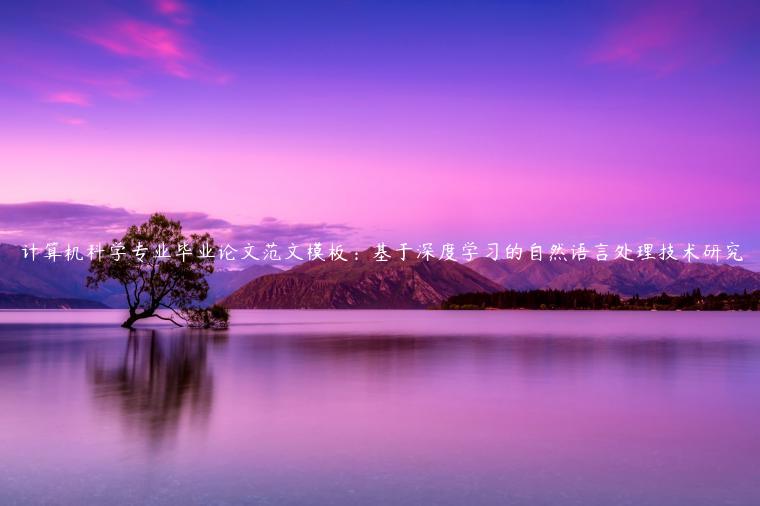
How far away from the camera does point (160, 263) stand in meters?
110

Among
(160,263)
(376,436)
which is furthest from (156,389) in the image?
(160,263)

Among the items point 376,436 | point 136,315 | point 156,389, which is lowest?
point 136,315

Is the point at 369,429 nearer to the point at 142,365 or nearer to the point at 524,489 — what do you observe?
the point at 524,489

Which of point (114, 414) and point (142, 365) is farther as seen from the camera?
point (142, 365)

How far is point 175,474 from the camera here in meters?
18.7

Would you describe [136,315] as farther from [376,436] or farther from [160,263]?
[376,436]

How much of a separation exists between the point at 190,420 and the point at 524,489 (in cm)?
1522

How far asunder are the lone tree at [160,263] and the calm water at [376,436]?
6060cm

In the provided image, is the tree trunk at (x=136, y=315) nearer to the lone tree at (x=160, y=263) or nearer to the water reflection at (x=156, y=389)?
the lone tree at (x=160, y=263)

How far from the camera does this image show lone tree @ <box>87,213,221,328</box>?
108250mm

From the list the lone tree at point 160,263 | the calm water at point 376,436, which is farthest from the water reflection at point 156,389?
the lone tree at point 160,263

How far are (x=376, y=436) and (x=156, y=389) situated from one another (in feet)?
59.5

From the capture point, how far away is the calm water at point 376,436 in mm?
17375

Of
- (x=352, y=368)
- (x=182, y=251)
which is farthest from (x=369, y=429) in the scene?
(x=182, y=251)
